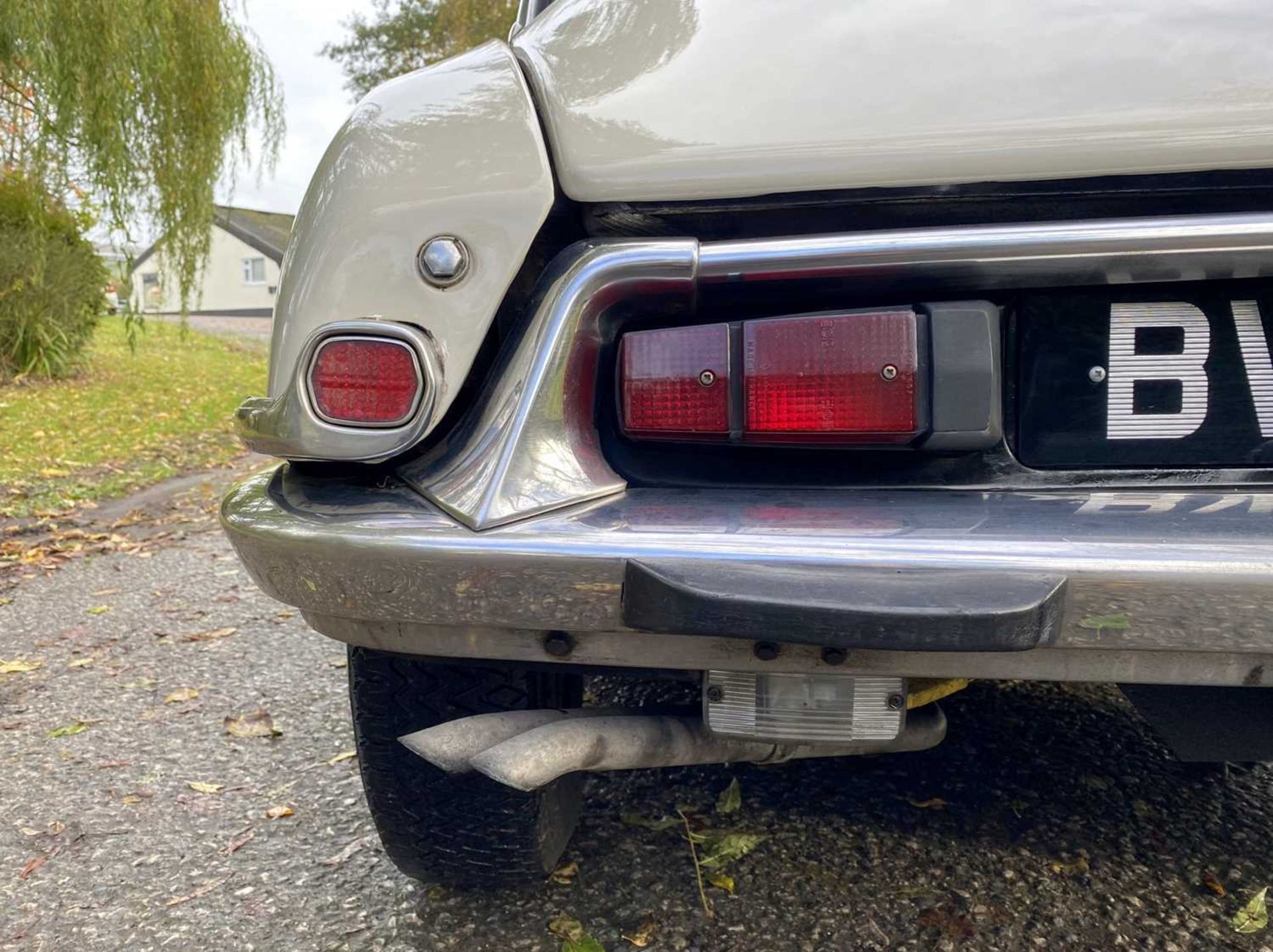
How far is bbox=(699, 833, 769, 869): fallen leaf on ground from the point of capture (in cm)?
184

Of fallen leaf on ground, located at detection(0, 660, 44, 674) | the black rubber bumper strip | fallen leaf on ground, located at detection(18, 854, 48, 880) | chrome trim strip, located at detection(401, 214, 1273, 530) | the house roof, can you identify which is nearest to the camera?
the black rubber bumper strip

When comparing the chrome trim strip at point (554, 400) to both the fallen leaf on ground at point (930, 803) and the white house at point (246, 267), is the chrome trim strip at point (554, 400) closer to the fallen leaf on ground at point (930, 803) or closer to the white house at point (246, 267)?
the fallen leaf on ground at point (930, 803)

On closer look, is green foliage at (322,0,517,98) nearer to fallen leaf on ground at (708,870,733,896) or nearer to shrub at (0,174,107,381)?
shrub at (0,174,107,381)

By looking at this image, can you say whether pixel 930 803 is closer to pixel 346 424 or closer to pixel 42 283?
pixel 346 424

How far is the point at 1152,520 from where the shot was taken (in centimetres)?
111

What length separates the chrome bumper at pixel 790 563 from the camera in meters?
1.05

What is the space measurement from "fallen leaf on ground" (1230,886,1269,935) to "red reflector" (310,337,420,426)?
1629 mm

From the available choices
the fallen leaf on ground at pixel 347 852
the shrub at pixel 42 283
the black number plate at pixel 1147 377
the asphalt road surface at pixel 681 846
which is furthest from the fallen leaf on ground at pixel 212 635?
the shrub at pixel 42 283

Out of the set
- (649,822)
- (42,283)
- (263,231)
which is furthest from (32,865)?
(263,231)

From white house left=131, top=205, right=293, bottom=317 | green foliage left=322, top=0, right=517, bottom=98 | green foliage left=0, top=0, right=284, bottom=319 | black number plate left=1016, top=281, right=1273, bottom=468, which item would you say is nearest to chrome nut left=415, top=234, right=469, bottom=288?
black number plate left=1016, top=281, right=1273, bottom=468

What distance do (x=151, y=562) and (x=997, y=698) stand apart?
3.86 metres

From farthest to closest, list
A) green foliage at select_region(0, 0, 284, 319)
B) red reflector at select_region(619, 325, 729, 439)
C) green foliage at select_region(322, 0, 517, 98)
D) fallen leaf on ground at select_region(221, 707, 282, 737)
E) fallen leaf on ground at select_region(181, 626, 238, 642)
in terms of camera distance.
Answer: green foliage at select_region(322, 0, 517, 98) < green foliage at select_region(0, 0, 284, 319) < fallen leaf on ground at select_region(181, 626, 238, 642) < fallen leaf on ground at select_region(221, 707, 282, 737) < red reflector at select_region(619, 325, 729, 439)

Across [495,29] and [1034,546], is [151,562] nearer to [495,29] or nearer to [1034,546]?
[1034,546]

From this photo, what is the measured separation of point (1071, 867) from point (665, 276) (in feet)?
4.59
